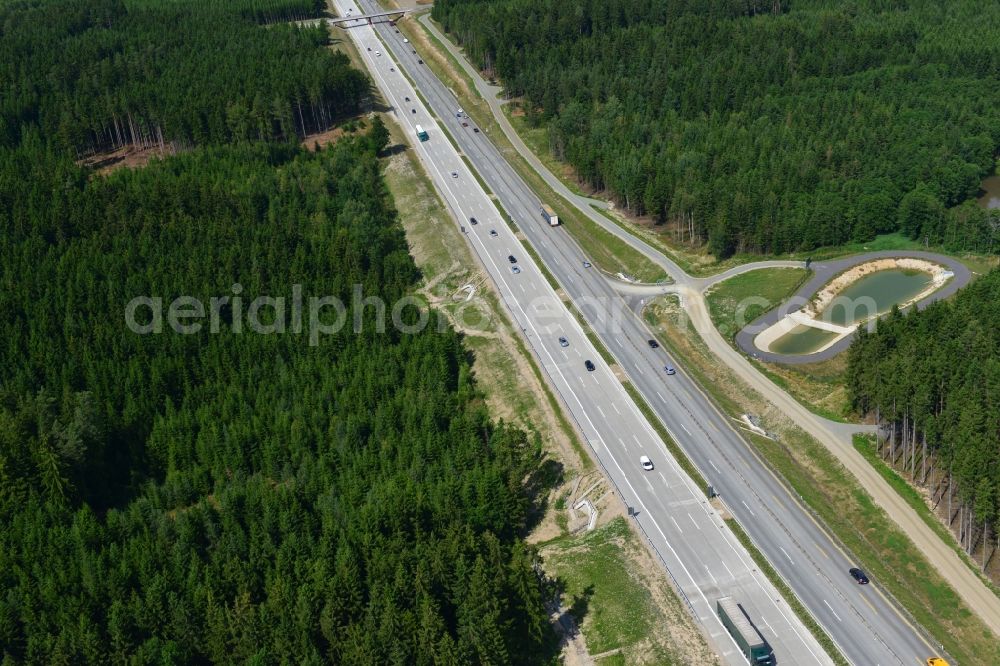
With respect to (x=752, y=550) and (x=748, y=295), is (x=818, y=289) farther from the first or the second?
(x=752, y=550)

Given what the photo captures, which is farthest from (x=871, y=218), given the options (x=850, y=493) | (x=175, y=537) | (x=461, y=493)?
(x=175, y=537)

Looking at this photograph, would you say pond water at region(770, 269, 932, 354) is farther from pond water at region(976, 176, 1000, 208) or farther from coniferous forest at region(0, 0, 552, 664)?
coniferous forest at region(0, 0, 552, 664)

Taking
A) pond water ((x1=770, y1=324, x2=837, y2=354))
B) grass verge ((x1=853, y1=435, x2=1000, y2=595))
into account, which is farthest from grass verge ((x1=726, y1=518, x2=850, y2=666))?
pond water ((x1=770, y1=324, x2=837, y2=354))

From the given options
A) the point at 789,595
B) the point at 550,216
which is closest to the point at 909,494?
the point at 789,595

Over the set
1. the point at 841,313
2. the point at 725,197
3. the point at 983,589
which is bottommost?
the point at 983,589

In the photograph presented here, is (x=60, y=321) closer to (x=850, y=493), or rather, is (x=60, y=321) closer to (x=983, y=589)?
(x=850, y=493)

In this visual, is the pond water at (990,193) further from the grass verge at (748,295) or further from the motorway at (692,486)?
the motorway at (692,486)

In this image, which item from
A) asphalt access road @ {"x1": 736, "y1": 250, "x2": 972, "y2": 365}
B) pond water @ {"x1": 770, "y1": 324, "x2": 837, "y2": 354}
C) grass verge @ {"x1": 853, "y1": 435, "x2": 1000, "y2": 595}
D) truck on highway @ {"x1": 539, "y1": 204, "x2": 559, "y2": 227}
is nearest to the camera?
grass verge @ {"x1": 853, "y1": 435, "x2": 1000, "y2": 595}
